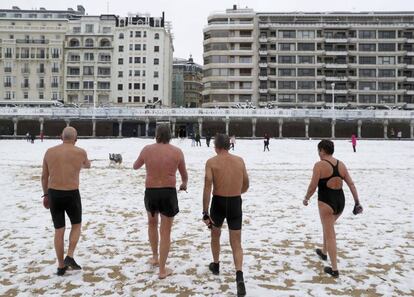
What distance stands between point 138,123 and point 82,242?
58995 mm

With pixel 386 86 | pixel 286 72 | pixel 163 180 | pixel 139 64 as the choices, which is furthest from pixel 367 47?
pixel 163 180

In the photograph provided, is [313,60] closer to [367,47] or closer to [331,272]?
[367,47]

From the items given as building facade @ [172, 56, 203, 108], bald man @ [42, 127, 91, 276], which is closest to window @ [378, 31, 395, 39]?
building facade @ [172, 56, 203, 108]

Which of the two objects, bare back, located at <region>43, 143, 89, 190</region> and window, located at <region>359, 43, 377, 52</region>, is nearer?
bare back, located at <region>43, 143, 89, 190</region>

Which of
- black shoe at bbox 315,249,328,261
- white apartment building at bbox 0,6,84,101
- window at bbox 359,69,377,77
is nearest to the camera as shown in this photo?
black shoe at bbox 315,249,328,261

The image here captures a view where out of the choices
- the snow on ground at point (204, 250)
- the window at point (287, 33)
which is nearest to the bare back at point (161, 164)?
the snow on ground at point (204, 250)

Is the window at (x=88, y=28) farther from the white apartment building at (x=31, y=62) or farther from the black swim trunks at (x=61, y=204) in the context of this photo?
the black swim trunks at (x=61, y=204)

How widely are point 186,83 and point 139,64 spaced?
4513cm

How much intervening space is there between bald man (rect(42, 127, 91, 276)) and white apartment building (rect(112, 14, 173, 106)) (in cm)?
7506

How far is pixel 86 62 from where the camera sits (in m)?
80.8

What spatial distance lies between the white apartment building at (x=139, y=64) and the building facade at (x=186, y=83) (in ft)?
125

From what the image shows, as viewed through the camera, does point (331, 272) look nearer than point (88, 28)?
Yes

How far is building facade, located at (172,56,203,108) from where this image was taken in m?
120

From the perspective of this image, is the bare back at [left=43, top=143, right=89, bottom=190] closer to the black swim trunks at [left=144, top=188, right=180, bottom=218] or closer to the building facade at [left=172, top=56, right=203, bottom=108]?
the black swim trunks at [left=144, top=188, right=180, bottom=218]
